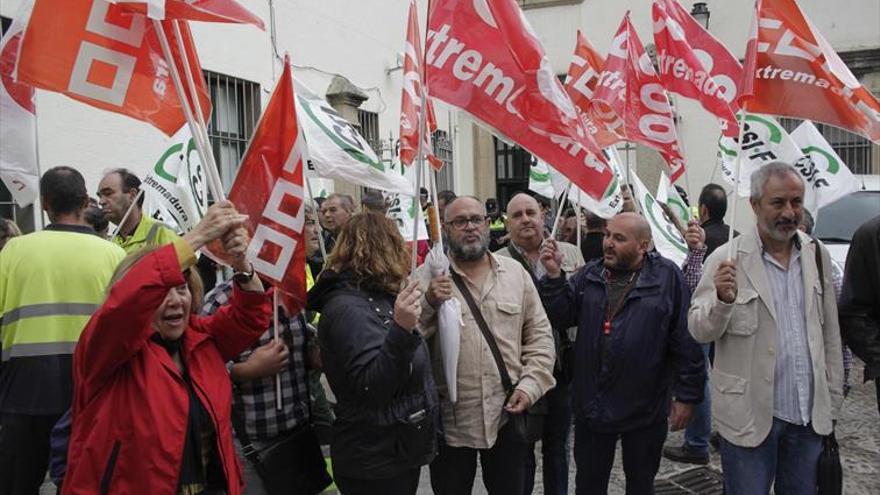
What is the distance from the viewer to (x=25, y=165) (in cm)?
350

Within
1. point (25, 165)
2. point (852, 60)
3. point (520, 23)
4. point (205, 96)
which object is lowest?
point (25, 165)

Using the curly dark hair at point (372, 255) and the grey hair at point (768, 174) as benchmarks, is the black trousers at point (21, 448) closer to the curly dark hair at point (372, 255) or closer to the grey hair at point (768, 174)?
the curly dark hair at point (372, 255)

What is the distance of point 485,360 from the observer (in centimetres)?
353

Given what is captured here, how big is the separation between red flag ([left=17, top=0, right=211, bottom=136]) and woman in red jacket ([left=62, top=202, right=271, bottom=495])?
30.9 inches

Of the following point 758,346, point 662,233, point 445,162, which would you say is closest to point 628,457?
point 758,346

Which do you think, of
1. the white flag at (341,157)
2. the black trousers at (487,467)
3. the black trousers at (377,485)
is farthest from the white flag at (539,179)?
the black trousers at (377,485)

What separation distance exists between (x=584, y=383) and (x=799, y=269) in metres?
1.20

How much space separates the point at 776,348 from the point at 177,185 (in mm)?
4188

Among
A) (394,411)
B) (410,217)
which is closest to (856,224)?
(410,217)

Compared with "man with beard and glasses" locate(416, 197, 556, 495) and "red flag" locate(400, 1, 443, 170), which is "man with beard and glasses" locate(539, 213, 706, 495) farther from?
"red flag" locate(400, 1, 443, 170)

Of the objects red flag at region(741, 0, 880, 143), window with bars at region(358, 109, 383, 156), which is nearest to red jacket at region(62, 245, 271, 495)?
red flag at region(741, 0, 880, 143)

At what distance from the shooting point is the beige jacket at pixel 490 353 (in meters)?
3.48

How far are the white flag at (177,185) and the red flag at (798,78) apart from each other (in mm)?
3770

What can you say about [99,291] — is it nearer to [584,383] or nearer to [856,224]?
[584,383]
